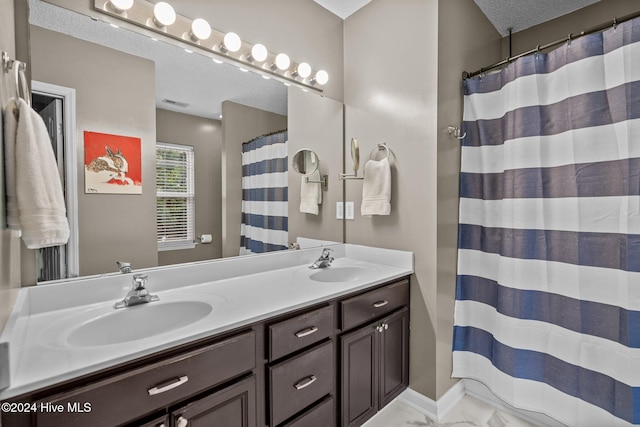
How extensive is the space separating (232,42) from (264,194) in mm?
816

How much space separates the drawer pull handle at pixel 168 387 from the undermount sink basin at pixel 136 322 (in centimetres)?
29

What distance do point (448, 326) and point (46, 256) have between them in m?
1.98

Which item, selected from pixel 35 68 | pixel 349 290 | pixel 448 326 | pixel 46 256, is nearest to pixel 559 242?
pixel 448 326

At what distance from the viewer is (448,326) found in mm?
1807

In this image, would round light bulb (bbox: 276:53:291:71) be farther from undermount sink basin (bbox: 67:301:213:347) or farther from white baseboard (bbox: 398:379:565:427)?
white baseboard (bbox: 398:379:565:427)

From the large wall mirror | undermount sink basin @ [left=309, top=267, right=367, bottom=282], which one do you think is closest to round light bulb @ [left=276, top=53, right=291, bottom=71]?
the large wall mirror

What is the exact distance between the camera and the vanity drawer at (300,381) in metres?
1.12

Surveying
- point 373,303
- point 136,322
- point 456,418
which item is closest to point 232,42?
point 136,322

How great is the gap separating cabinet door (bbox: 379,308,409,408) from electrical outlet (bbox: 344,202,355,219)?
0.72 m

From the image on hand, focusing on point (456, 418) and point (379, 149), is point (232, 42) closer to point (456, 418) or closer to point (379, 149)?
point (379, 149)

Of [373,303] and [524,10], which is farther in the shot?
[524,10]

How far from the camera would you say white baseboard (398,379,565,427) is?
1.67m

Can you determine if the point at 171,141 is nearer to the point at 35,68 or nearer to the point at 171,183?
the point at 171,183

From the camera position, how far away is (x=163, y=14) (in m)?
1.32
